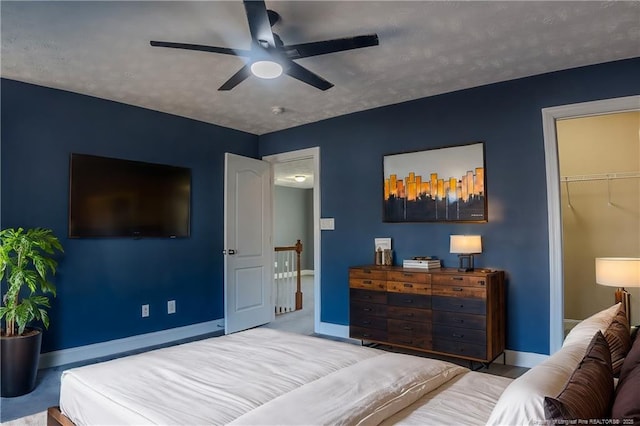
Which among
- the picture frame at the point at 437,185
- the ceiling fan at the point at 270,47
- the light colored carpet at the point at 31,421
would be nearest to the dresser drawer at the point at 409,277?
the picture frame at the point at 437,185

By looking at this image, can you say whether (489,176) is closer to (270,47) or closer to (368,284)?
(368,284)

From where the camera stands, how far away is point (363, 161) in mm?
4547

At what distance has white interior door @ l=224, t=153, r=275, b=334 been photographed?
15.7 ft

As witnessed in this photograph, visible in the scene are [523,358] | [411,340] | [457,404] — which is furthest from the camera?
[411,340]

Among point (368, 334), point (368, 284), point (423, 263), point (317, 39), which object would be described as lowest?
point (368, 334)

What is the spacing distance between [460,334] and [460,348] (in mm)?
114

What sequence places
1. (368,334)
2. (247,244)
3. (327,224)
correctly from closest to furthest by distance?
(368,334) < (327,224) < (247,244)

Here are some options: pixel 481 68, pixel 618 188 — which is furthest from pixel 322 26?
pixel 618 188

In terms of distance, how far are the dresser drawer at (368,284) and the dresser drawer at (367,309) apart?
152mm

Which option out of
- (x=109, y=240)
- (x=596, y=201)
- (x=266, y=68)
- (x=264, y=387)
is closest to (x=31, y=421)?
(x=109, y=240)

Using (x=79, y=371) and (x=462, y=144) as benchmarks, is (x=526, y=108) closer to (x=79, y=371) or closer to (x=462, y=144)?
(x=462, y=144)

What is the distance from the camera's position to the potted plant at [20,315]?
2.96m

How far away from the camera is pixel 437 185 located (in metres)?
3.98

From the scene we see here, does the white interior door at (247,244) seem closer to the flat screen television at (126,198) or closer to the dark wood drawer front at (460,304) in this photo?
the flat screen television at (126,198)
